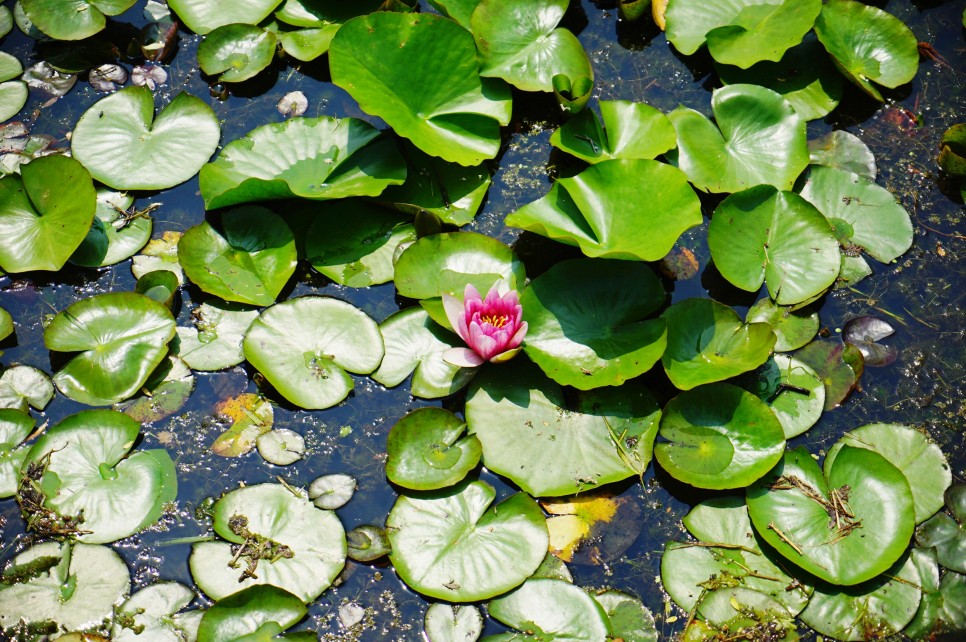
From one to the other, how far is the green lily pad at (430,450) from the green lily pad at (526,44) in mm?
1841

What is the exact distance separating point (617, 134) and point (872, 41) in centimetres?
168

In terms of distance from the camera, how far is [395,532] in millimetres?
3021

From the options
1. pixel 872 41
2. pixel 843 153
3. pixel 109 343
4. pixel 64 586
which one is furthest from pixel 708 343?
pixel 64 586

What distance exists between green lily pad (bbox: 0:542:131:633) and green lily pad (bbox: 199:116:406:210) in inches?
64.9

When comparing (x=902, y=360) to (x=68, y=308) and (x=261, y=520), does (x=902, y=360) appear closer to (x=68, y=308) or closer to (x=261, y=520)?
(x=261, y=520)

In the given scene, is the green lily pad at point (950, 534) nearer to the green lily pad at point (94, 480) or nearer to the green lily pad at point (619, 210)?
the green lily pad at point (619, 210)

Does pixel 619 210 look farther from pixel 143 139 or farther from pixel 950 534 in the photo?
pixel 143 139

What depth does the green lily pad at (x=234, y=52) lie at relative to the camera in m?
4.14

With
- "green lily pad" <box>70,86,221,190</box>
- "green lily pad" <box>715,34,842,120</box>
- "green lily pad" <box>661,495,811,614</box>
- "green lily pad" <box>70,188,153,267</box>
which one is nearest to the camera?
"green lily pad" <box>661,495,811,614</box>

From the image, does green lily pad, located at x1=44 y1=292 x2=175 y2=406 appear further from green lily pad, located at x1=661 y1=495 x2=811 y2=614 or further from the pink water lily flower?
green lily pad, located at x1=661 y1=495 x2=811 y2=614

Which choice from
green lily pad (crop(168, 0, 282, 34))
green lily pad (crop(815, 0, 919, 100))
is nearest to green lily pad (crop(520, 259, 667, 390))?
green lily pad (crop(815, 0, 919, 100))

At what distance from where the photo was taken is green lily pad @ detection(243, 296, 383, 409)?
3.30 m

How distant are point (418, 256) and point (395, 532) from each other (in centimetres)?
127

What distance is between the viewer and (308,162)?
12.1 feet
